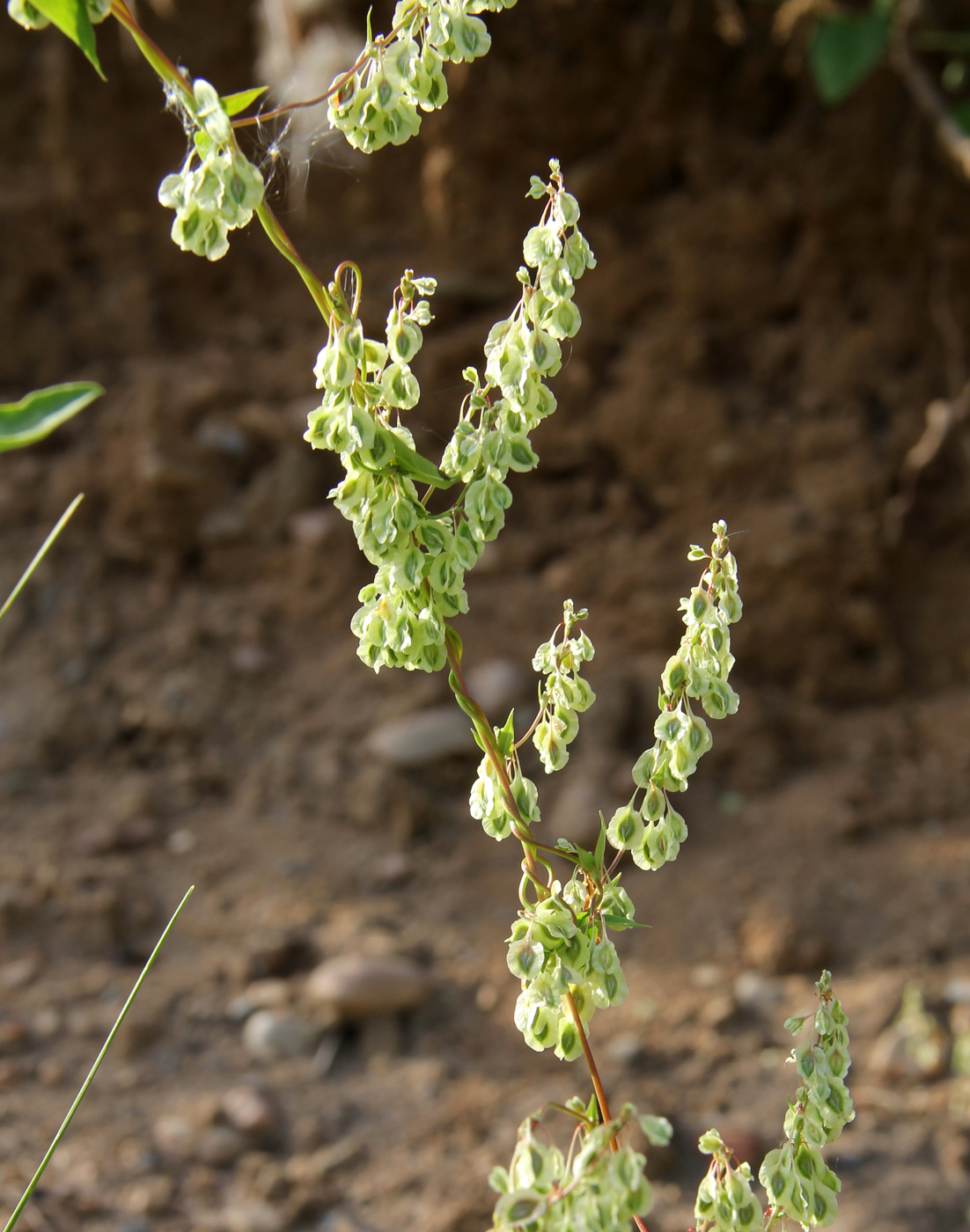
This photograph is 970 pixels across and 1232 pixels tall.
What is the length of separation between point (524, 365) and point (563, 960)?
0.34m

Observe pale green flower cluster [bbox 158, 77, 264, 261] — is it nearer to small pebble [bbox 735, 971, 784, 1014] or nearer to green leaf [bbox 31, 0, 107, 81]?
green leaf [bbox 31, 0, 107, 81]

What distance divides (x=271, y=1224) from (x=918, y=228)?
7.69ft

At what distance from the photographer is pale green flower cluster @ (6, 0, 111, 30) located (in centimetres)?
60

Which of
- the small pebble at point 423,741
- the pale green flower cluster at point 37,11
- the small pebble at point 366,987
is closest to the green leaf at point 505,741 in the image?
the pale green flower cluster at point 37,11

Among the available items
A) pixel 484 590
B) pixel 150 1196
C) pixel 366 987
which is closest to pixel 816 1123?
pixel 150 1196

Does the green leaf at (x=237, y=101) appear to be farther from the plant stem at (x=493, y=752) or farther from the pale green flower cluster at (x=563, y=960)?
the pale green flower cluster at (x=563, y=960)

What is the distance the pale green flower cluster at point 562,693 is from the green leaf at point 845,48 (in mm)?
1943

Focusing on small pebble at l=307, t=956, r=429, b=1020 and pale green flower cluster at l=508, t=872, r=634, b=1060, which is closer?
pale green flower cluster at l=508, t=872, r=634, b=1060

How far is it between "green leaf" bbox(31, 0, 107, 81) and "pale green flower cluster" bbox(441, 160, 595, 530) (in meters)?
0.25

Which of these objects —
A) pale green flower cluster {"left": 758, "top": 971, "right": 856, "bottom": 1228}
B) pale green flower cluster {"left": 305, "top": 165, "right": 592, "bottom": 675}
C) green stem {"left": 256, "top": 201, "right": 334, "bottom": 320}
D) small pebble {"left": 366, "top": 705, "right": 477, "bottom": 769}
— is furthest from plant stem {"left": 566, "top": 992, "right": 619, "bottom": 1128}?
small pebble {"left": 366, "top": 705, "right": 477, "bottom": 769}

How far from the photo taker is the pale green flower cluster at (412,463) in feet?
2.01

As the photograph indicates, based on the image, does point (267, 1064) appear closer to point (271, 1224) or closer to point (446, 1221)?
point (271, 1224)

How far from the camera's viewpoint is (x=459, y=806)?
235cm

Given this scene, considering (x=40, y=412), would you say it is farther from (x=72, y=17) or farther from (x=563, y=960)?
(x=563, y=960)
